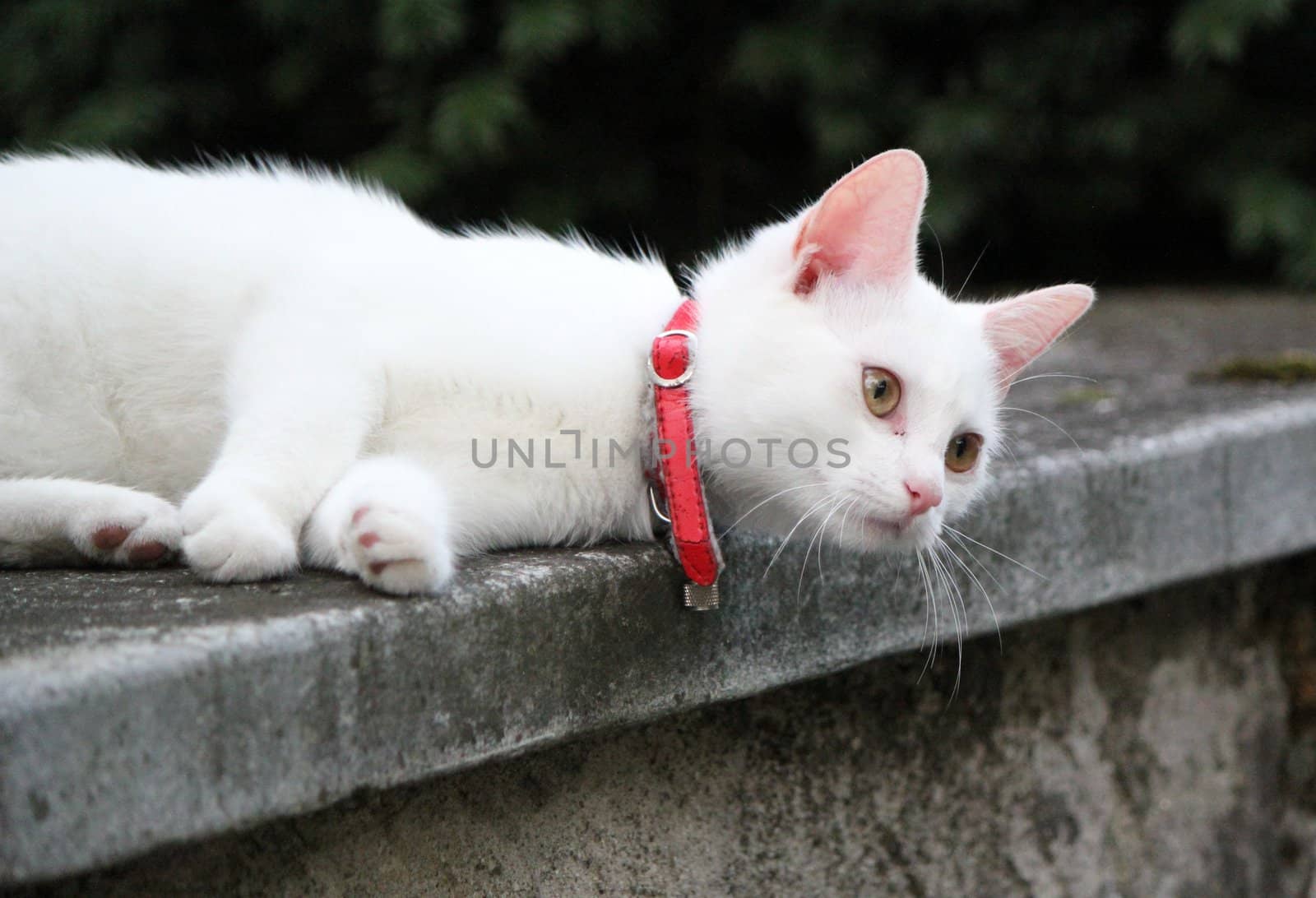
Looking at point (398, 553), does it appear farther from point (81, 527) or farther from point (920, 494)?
point (920, 494)

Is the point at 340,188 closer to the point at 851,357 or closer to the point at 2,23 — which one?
the point at 851,357

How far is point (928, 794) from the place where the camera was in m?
1.63

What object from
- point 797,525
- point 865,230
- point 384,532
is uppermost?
point 865,230

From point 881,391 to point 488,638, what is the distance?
518 millimetres

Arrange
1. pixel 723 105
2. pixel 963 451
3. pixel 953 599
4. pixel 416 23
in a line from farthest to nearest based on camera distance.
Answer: pixel 723 105 < pixel 416 23 < pixel 953 599 < pixel 963 451

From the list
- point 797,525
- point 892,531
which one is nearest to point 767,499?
point 797,525

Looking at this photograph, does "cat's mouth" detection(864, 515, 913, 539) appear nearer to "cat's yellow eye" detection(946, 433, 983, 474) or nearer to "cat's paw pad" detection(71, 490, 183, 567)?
"cat's yellow eye" detection(946, 433, 983, 474)

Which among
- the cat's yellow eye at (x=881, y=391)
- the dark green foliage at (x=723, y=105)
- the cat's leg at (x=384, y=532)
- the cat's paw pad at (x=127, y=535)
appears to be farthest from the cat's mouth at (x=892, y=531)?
the dark green foliage at (x=723, y=105)

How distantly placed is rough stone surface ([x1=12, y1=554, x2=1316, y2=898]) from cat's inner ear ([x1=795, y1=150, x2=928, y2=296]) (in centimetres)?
55

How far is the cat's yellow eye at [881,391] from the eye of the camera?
4.22ft

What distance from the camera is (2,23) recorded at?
325cm

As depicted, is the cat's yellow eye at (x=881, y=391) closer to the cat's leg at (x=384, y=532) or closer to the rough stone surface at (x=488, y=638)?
the rough stone surface at (x=488, y=638)

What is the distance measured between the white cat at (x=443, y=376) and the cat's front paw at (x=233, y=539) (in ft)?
0.08

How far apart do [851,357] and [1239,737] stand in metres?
1.24
